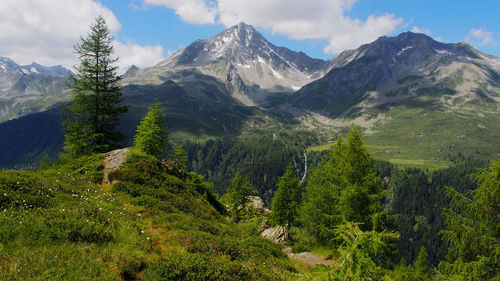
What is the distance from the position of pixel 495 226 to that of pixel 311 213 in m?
18.7

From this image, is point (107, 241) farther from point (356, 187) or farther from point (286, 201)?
point (286, 201)

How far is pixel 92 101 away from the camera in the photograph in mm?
28656

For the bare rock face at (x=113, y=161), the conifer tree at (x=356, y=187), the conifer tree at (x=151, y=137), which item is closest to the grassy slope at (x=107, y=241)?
the bare rock face at (x=113, y=161)

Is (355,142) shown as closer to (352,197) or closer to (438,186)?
(352,197)

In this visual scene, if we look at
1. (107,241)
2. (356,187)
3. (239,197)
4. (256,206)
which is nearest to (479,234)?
(356,187)

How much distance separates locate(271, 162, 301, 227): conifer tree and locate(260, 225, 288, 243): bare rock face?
115 centimetres

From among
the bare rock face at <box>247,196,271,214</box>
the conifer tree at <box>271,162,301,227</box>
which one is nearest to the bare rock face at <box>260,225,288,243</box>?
the conifer tree at <box>271,162,301,227</box>

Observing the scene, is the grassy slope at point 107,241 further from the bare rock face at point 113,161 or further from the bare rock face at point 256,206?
the bare rock face at point 256,206

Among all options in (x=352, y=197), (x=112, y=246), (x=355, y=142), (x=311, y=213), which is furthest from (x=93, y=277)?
(x=311, y=213)

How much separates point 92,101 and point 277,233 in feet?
103

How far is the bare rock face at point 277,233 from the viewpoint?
120ft

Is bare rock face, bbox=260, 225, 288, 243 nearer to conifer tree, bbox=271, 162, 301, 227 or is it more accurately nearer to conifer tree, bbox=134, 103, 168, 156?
conifer tree, bbox=271, 162, 301, 227

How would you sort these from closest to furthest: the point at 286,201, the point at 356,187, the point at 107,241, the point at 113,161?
the point at 107,241 → the point at 113,161 → the point at 356,187 → the point at 286,201

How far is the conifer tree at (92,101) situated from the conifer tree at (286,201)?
82.1ft
